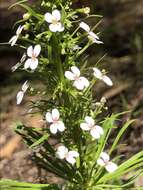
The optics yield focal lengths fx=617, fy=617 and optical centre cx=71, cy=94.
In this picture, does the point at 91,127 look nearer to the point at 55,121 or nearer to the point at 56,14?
the point at 55,121

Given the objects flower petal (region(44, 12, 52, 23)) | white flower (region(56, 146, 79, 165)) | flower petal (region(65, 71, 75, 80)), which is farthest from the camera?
white flower (region(56, 146, 79, 165))

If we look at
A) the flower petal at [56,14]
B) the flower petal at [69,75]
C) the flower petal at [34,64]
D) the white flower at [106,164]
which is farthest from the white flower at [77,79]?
the white flower at [106,164]

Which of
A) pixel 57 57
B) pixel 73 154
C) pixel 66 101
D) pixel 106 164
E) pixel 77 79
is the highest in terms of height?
pixel 57 57

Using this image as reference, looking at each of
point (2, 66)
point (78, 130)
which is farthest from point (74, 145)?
point (2, 66)

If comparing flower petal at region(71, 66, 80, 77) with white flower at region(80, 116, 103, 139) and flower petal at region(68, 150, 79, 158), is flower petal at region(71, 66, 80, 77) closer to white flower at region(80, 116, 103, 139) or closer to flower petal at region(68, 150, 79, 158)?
white flower at region(80, 116, 103, 139)

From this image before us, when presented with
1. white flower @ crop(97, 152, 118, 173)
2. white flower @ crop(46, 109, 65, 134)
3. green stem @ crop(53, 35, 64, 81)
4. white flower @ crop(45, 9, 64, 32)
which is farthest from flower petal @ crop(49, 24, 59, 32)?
white flower @ crop(97, 152, 118, 173)

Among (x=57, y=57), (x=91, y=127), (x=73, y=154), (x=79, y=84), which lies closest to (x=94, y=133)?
(x=91, y=127)
